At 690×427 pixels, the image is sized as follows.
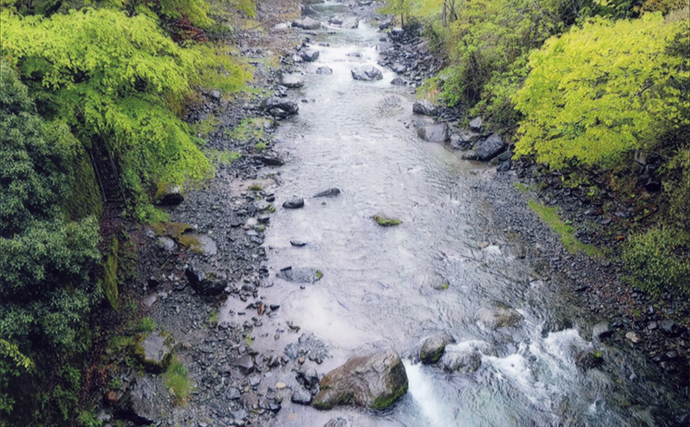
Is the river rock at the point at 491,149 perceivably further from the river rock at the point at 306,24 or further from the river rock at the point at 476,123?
the river rock at the point at 306,24

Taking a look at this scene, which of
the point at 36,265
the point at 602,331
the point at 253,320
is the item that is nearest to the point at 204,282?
the point at 253,320

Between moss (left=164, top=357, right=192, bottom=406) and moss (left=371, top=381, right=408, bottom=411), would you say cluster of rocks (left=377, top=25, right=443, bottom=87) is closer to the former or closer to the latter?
moss (left=371, top=381, right=408, bottom=411)

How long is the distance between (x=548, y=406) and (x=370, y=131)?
19549 millimetres

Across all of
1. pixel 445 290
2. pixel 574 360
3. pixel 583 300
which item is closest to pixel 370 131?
pixel 445 290

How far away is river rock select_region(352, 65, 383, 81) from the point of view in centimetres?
3484

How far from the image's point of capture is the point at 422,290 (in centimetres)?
1559

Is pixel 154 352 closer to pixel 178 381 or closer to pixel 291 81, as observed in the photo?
pixel 178 381

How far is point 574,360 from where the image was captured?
1291 centimetres

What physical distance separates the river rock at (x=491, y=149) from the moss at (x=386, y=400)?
15.8 meters

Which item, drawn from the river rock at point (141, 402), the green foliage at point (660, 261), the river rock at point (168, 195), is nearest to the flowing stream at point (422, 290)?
the green foliage at point (660, 261)

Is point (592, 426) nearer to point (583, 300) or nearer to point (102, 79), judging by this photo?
point (583, 300)

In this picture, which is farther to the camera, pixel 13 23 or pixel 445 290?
pixel 445 290

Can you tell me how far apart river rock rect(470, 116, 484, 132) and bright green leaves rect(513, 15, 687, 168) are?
9117 mm

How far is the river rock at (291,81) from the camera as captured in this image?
108 ft
